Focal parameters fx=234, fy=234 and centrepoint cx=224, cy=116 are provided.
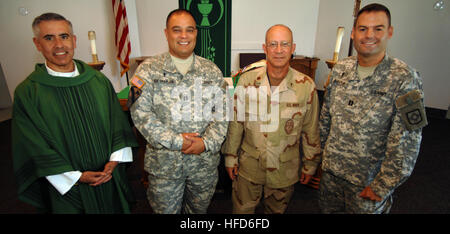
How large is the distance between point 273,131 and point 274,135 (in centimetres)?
3

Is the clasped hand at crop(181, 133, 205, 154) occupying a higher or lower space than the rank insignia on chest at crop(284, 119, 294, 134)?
lower

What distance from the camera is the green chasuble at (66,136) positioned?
3.80 feet

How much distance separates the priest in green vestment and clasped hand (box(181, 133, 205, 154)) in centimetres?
34

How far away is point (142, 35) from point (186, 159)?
392 centimetres

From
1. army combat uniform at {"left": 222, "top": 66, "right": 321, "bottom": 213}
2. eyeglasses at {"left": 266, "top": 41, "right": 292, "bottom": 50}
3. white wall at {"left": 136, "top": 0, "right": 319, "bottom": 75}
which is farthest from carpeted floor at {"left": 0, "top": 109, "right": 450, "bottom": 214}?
white wall at {"left": 136, "top": 0, "right": 319, "bottom": 75}

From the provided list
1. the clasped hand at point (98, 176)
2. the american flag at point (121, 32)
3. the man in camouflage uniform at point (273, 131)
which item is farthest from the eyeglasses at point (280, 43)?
the american flag at point (121, 32)

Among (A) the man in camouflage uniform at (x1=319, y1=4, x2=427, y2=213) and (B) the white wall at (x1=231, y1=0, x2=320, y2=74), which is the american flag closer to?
(B) the white wall at (x1=231, y1=0, x2=320, y2=74)

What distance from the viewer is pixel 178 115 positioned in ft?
4.82

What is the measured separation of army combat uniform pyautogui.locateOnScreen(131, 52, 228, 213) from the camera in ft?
4.59

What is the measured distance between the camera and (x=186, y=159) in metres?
1.52

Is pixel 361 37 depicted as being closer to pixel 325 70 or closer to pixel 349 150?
pixel 349 150

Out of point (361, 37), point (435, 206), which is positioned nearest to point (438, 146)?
point (435, 206)

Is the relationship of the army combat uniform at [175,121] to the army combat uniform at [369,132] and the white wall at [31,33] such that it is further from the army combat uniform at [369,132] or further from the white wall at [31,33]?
the white wall at [31,33]

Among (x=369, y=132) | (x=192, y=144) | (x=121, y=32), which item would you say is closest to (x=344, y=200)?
(x=369, y=132)
